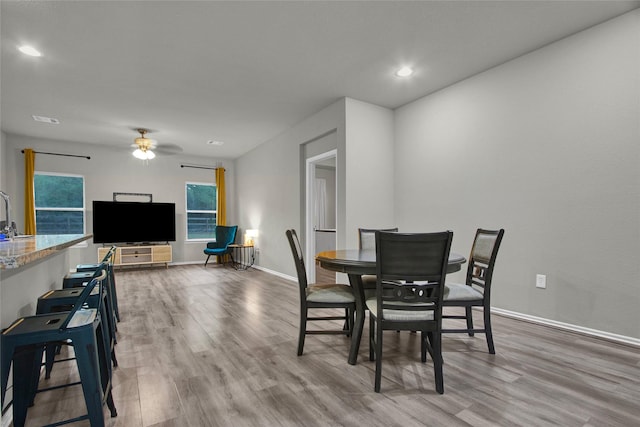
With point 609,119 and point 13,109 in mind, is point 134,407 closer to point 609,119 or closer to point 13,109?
point 609,119

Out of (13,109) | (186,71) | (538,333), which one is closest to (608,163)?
(538,333)

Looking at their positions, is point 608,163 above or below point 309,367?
above

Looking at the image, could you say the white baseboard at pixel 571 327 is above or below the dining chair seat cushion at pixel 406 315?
below

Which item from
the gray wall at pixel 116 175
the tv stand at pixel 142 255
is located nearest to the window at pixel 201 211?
the gray wall at pixel 116 175

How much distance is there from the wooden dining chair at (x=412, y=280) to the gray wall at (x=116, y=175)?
263 inches

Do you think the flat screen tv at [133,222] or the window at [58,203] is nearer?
the window at [58,203]

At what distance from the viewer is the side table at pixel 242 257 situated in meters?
7.00

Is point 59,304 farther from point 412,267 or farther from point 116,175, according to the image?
point 116,175

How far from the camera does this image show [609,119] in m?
2.69

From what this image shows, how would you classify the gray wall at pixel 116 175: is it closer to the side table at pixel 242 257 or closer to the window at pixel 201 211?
the window at pixel 201 211

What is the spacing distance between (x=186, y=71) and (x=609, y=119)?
4.07 meters

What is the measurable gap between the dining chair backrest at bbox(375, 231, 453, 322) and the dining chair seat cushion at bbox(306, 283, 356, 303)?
1.66ft

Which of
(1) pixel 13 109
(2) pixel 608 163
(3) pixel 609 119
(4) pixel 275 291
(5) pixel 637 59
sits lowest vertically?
(4) pixel 275 291

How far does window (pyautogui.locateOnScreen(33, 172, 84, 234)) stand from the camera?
6.30m
